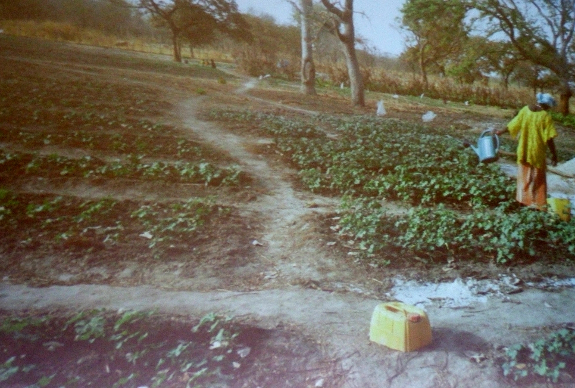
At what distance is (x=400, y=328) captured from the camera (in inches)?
107

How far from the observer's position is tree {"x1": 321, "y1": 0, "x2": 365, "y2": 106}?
11.5m

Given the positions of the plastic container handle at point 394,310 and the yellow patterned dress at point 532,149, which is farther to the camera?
the yellow patterned dress at point 532,149

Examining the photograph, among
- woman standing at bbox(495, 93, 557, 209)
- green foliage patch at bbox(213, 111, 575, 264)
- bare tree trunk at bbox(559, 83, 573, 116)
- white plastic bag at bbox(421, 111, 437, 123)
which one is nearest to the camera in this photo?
green foliage patch at bbox(213, 111, 575, 264)

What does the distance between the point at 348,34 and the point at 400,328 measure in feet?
35.7

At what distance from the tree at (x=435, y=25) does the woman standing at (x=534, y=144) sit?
23.0 feet

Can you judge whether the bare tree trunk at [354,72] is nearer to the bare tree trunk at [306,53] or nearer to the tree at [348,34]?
the tree at [348,34]

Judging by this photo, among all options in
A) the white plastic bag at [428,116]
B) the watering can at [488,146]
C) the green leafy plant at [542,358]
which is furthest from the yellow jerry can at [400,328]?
the white plastic bag at [428,116]

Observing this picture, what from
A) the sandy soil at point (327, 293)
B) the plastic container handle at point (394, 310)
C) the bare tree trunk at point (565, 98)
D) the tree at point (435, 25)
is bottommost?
the sandy soil at point (327, 293)

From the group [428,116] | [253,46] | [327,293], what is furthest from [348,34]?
[327,293]

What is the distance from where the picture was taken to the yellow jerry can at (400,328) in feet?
8.92

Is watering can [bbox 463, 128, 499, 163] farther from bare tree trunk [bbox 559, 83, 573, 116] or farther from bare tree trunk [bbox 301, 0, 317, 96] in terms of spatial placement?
bare tree trunk [bbox 301, 0, 317, 96]

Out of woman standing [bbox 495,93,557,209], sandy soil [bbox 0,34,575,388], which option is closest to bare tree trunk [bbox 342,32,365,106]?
woman standing [bbox 495,93,557,209]

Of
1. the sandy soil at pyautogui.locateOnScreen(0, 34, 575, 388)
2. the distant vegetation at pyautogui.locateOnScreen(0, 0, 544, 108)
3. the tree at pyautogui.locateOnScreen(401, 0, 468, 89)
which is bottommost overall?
the sandy soil at pyautogui.locateOnScreen(0, 34, 575, 388)

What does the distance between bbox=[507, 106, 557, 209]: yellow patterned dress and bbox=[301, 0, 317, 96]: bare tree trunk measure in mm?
8351
